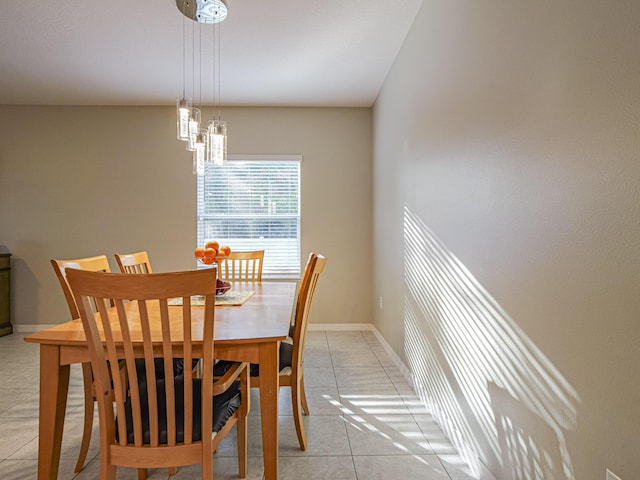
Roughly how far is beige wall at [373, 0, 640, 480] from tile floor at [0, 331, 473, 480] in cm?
18

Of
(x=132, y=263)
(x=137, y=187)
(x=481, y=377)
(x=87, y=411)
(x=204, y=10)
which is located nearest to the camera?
(x=481, y=377)

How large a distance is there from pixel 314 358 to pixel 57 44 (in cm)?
320

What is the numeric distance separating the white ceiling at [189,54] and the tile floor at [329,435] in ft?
8.26

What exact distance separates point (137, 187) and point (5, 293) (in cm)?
178

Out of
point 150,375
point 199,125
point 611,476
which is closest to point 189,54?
point 199,125

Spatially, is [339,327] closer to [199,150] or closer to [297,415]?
[297,415]

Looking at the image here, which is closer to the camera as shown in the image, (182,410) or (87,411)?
(182,410)

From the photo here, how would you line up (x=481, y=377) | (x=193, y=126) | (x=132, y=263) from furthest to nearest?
(x=132, y=263) → (x=193, y=126) → (x=481, y=377)

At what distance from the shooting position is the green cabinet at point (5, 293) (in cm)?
411

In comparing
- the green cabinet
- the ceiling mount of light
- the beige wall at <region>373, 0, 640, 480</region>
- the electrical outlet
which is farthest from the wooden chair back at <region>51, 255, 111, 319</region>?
the green cabinet

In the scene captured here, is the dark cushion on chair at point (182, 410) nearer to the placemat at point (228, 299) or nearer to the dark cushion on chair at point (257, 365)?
the dark cushion on chair at point (257, 365)

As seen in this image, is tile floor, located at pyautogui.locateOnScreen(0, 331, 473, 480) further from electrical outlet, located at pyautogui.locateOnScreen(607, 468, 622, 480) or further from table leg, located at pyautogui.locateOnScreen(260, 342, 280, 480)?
electrical outlet, located at pyautogui.locateOnScreen(607, 468, 622, 480)

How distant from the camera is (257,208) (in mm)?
4398

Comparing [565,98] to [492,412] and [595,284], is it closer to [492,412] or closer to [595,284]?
[595,284]
